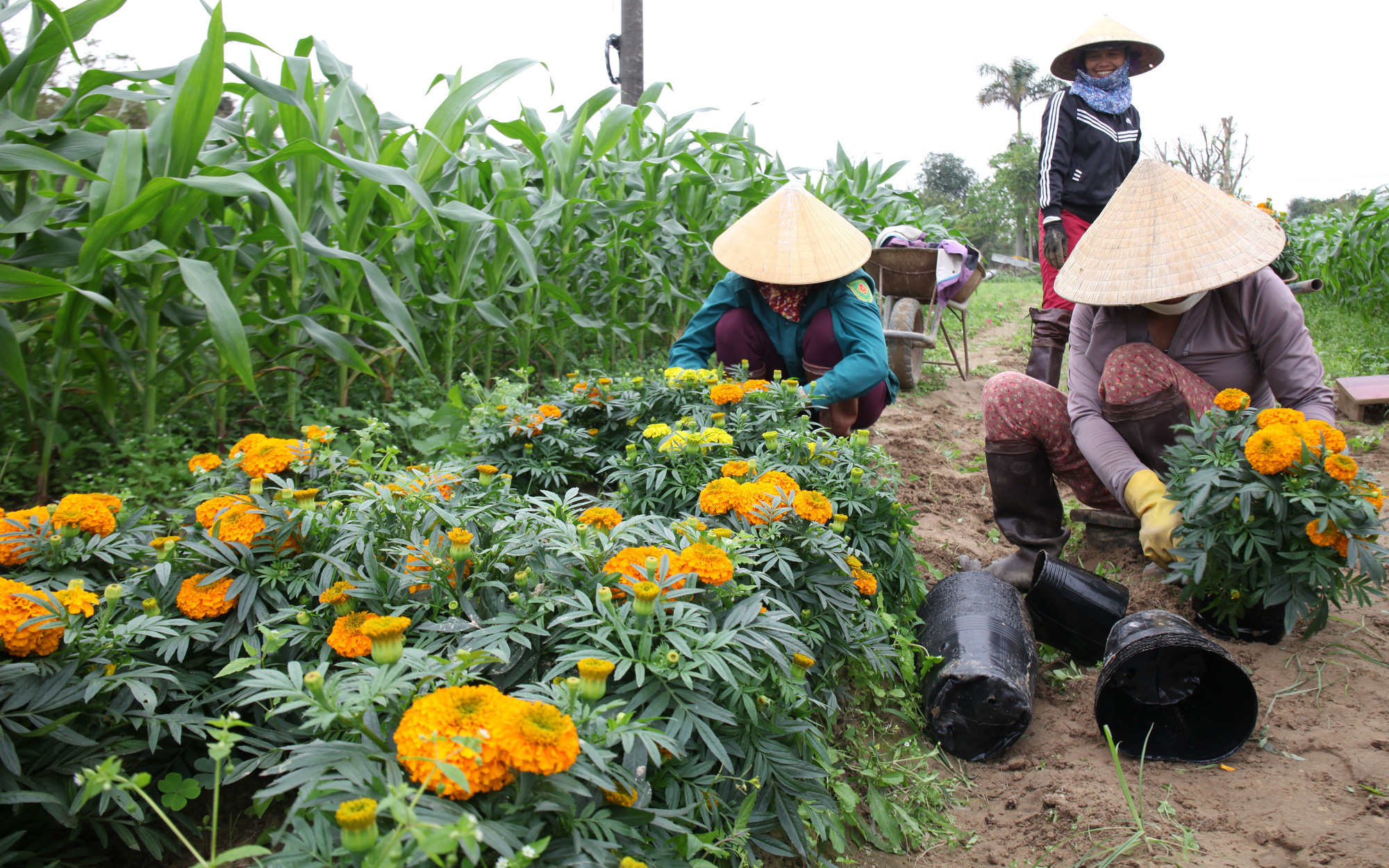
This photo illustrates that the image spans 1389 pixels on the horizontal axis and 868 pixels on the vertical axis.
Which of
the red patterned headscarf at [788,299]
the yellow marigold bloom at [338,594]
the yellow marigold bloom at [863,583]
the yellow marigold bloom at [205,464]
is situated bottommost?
the yellow marigold bloom at [863,583]

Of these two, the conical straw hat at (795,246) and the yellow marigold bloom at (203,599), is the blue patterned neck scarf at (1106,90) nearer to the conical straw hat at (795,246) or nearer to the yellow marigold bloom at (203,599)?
the conical straw hat at (795,246)

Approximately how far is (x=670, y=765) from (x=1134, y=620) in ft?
3.99

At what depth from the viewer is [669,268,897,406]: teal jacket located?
268cm

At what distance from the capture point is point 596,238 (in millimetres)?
3938

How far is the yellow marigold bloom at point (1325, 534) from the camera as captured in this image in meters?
1.59

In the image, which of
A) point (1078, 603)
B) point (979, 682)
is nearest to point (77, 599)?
point (979, 682)

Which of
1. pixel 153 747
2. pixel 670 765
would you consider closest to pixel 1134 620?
pixel 670 765

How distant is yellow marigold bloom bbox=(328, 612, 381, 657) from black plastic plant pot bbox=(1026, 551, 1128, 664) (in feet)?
5.50

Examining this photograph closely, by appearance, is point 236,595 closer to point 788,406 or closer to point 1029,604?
point 788,406

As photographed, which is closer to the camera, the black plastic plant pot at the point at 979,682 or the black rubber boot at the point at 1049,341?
the black plastic plant pot at the point at 979,682

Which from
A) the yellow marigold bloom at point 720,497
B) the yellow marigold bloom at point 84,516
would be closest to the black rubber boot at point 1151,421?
the yellow marigold bloom at point 720,497

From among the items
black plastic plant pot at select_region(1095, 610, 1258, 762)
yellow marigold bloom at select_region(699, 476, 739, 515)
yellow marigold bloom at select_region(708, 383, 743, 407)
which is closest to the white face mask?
black plastic plant pot at select_region(1095, 610, 1258, 762)

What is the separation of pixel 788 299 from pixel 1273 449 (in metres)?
1.67

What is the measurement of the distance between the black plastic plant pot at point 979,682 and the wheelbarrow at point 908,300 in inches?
114
